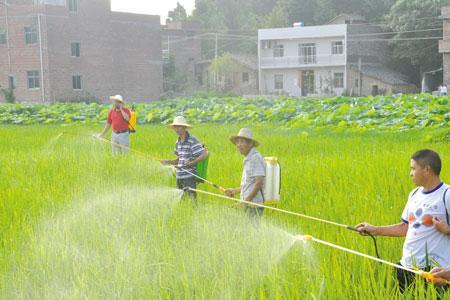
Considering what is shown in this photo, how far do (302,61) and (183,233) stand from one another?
1720 inches

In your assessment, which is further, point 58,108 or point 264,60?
point 264,60

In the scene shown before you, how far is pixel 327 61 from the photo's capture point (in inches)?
1831

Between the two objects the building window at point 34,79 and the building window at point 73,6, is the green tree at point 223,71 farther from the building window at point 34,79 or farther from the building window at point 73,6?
the building window at point 34,79

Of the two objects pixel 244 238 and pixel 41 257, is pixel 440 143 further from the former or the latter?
pixel 41 257

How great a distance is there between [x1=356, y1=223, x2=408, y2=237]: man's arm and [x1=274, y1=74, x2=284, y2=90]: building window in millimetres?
45734

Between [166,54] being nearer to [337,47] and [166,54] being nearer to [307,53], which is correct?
[307,53]

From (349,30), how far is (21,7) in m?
21.1

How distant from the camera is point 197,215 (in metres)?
5.79

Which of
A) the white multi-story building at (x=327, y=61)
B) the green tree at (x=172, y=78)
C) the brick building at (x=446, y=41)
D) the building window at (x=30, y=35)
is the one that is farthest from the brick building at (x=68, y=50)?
the brick building at (x=446, y=41)

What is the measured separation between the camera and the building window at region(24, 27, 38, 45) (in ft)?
120

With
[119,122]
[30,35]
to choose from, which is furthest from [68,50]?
[119,122]

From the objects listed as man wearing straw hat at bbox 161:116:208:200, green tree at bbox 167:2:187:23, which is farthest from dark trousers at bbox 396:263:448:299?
green tree at bbox 167:2:187:23

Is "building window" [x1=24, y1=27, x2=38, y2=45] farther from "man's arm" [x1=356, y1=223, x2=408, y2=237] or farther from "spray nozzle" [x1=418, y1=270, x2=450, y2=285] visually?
"spray nozzle" [x1=418, y1=270, x2=450, y2=285]

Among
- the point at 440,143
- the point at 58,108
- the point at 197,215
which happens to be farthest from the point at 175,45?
the point at 197,215
